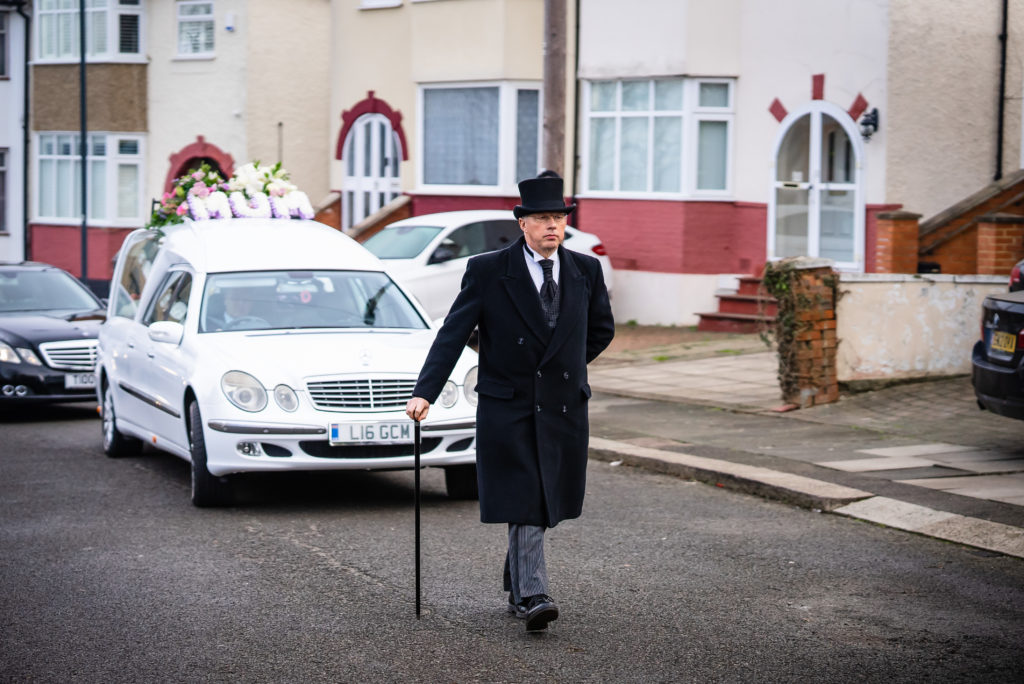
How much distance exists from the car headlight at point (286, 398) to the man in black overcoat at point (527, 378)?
2571 millimetres

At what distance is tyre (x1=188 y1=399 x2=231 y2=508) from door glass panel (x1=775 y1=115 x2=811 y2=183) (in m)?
13.6

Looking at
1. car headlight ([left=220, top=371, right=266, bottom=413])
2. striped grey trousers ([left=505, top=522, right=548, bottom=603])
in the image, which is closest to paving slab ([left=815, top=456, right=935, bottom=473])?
car headlight ([left=220, top=371, right=266, bottom=413])

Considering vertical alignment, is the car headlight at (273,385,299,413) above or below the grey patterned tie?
below

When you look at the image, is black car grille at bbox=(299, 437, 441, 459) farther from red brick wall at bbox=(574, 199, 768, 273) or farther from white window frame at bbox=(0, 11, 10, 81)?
white window frame at bbox=(0, 11, 10, 81)

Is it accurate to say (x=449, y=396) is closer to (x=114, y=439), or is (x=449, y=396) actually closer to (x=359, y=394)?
(x=359, y=394)

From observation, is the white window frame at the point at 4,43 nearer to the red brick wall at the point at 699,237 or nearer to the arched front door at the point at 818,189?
the red brick wall at the point at 699,237

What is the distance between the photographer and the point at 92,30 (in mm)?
30844

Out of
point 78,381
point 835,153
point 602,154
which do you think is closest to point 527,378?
point 78,381

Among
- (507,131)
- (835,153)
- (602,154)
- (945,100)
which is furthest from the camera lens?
(507,131)

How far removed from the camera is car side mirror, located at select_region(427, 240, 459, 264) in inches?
728

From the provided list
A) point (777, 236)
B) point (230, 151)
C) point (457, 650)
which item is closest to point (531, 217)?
point (457, 650)

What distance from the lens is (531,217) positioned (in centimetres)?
616

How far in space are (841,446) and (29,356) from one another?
7587mm

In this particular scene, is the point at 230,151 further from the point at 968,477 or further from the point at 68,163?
the point at 968,477
